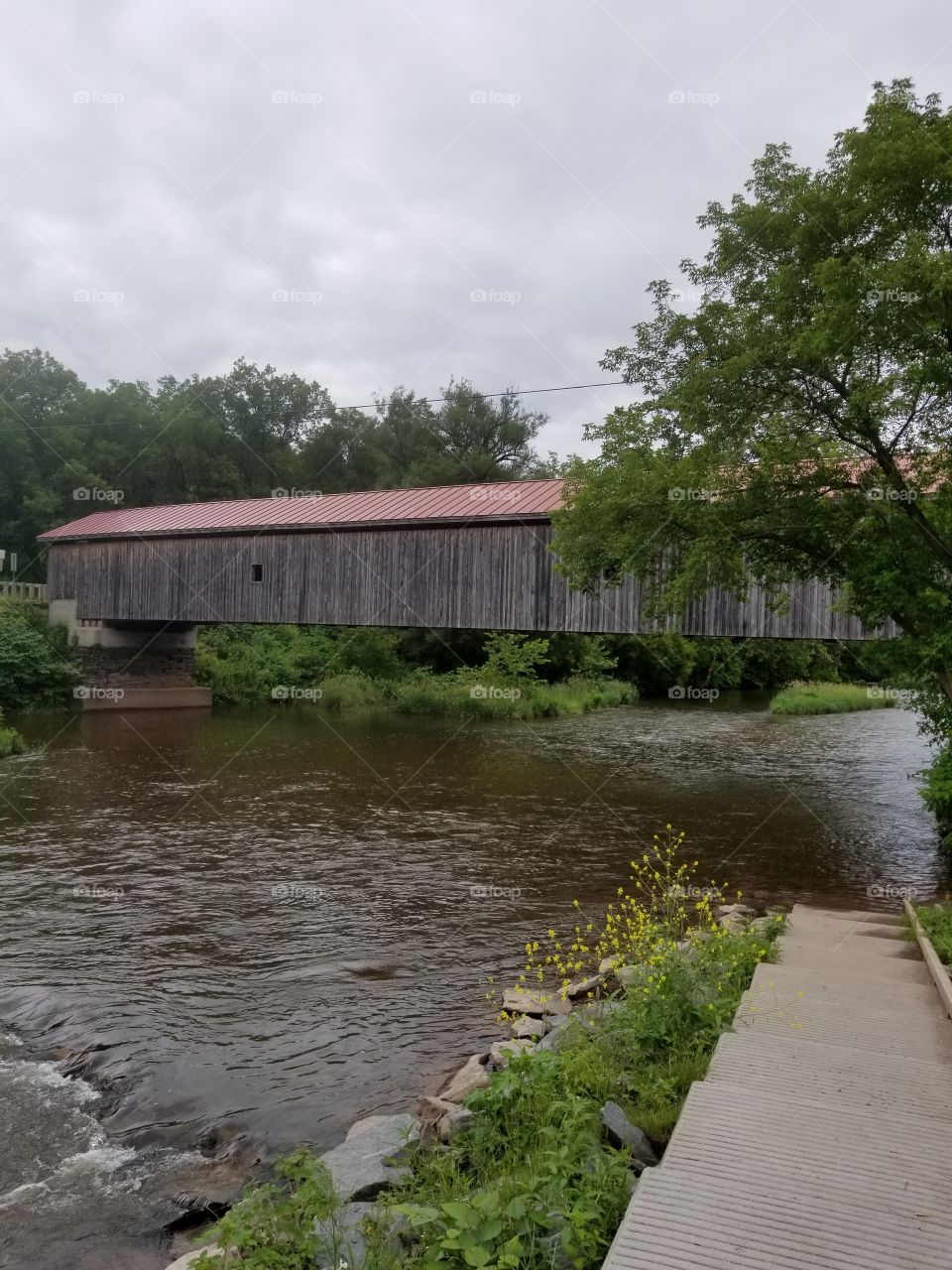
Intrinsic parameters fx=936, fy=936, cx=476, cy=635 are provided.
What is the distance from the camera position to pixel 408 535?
18.5 metres

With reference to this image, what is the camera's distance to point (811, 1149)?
2.96m

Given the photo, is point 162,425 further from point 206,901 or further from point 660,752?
point 206,901

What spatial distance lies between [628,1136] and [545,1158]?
39cm

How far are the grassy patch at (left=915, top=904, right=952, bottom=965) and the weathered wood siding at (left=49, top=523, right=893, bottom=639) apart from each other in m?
7.29

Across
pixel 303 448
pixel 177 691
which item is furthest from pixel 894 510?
pixel 303 448

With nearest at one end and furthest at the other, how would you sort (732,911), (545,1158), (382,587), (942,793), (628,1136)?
1. (545,1158)
2. (628,1136)
3. (732,911)
4. (942,793)
5. (382,587)

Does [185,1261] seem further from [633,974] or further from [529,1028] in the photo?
[633,974]

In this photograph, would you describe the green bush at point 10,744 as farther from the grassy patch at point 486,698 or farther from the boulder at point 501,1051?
the boulder at point 501,1051

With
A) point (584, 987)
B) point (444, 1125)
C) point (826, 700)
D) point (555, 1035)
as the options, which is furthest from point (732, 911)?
point (826, 700)


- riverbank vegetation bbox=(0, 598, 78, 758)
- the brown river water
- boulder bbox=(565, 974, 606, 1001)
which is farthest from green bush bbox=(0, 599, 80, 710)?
boulder bbox=(565, 974, 606, 1001)

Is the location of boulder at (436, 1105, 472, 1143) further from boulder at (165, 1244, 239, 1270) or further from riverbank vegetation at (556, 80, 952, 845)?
riverbank vegetation at (556, 80, 952, 845)

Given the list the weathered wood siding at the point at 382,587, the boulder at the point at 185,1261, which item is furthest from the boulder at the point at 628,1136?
the weathered wood siding at the point at 382,587

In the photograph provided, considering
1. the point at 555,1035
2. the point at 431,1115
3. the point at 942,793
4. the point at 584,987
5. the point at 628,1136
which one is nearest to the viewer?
the point at 628,1136

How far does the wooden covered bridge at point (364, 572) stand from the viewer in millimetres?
16531
